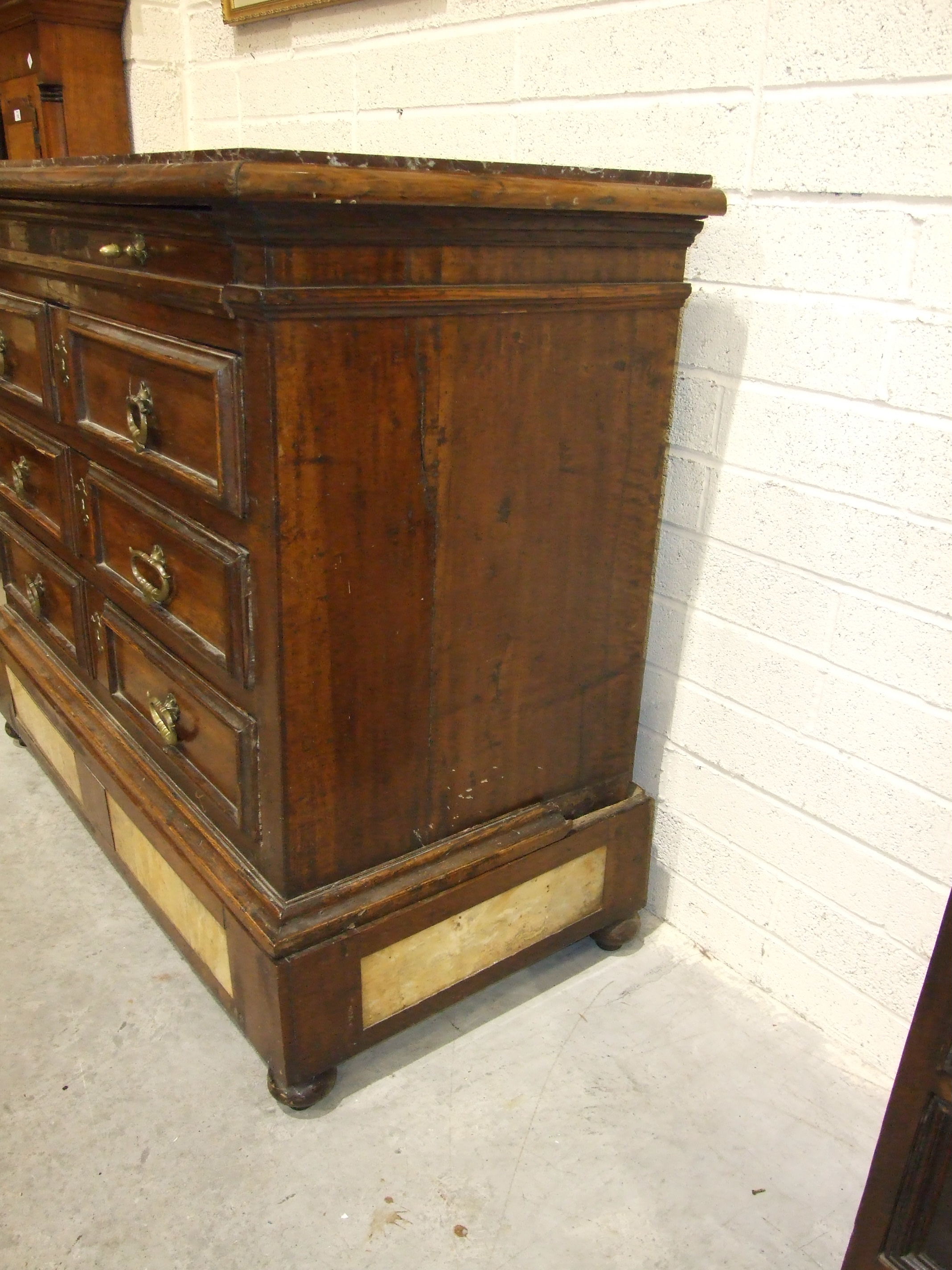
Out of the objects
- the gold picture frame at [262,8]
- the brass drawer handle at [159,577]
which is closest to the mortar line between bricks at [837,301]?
the brass drawer handle at [159,577]

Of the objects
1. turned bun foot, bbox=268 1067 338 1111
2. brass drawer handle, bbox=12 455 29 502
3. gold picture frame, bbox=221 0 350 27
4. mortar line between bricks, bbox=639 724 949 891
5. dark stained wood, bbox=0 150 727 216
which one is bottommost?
turned bun foot, bbox=268 1067 338 1111

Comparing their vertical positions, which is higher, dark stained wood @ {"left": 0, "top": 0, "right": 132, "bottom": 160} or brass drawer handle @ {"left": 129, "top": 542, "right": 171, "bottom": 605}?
dark stained wood @ {"left": 0, "top": 0, "right": 132, "bottom": 160}

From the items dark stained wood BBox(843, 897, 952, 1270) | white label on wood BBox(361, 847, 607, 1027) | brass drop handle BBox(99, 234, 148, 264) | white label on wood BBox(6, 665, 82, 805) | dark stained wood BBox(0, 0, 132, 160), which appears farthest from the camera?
dark stained wood BBox(0, 0, 132, 160)

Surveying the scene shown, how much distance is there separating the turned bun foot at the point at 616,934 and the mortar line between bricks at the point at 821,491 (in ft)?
2.51

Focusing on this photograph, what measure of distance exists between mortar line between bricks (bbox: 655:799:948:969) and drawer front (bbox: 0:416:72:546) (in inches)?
44.4

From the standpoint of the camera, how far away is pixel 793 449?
138 centimetres

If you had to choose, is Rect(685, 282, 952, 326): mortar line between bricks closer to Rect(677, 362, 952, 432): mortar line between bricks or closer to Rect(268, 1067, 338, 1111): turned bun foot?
Rect(677, 362, 952, 432): mortar line between bricks

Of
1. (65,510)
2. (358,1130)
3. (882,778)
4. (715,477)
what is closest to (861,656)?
(882,778)

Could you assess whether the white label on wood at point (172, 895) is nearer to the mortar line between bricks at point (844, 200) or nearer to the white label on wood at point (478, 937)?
the white label on wood at point (478, 937)

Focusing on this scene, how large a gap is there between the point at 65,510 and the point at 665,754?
108cm

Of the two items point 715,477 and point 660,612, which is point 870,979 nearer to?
point 660,612

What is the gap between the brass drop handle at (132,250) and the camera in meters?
1.16

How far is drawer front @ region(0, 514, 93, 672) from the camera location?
1699 millimetres

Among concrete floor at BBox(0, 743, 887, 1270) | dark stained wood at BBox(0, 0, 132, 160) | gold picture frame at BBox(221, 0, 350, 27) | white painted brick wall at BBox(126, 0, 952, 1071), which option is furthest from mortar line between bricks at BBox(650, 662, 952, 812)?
dark stained wood at BBox(0, 0, 132, 160)
